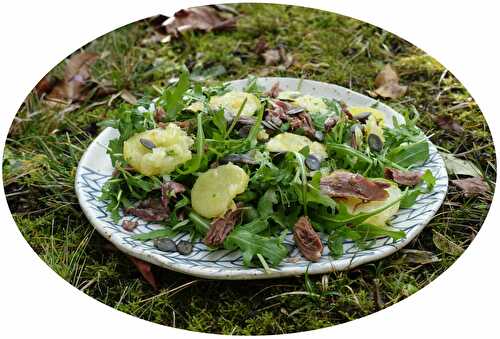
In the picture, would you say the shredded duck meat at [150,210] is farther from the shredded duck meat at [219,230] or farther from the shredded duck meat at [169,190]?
the shredded duck meat at [219,230]

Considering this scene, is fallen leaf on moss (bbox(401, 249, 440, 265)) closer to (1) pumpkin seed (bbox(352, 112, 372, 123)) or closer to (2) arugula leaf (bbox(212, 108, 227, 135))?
(1) pumpkin seed (bbox(352, 112, 372, 123))

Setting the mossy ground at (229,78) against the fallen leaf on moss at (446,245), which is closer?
the mossy ground at (229,78)

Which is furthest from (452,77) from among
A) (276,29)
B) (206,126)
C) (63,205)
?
(63,205)

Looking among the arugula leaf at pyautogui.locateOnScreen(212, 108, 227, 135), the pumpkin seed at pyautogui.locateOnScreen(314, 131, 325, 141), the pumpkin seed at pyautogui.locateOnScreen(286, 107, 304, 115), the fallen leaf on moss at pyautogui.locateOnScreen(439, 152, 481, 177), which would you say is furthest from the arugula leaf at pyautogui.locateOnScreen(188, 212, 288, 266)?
the fallen leaf on moss at pyautogui.locateOnScreen(439, 152, 481, 177)

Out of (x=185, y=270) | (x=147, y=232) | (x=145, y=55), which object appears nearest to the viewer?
(x=185, y=270)

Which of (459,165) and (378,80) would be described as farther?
(378,80)

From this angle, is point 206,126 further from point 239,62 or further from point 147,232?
point 239,62

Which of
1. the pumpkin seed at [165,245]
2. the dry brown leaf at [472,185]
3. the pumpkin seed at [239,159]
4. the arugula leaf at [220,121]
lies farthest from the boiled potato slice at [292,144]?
the dry brown leaf at [472,185]
